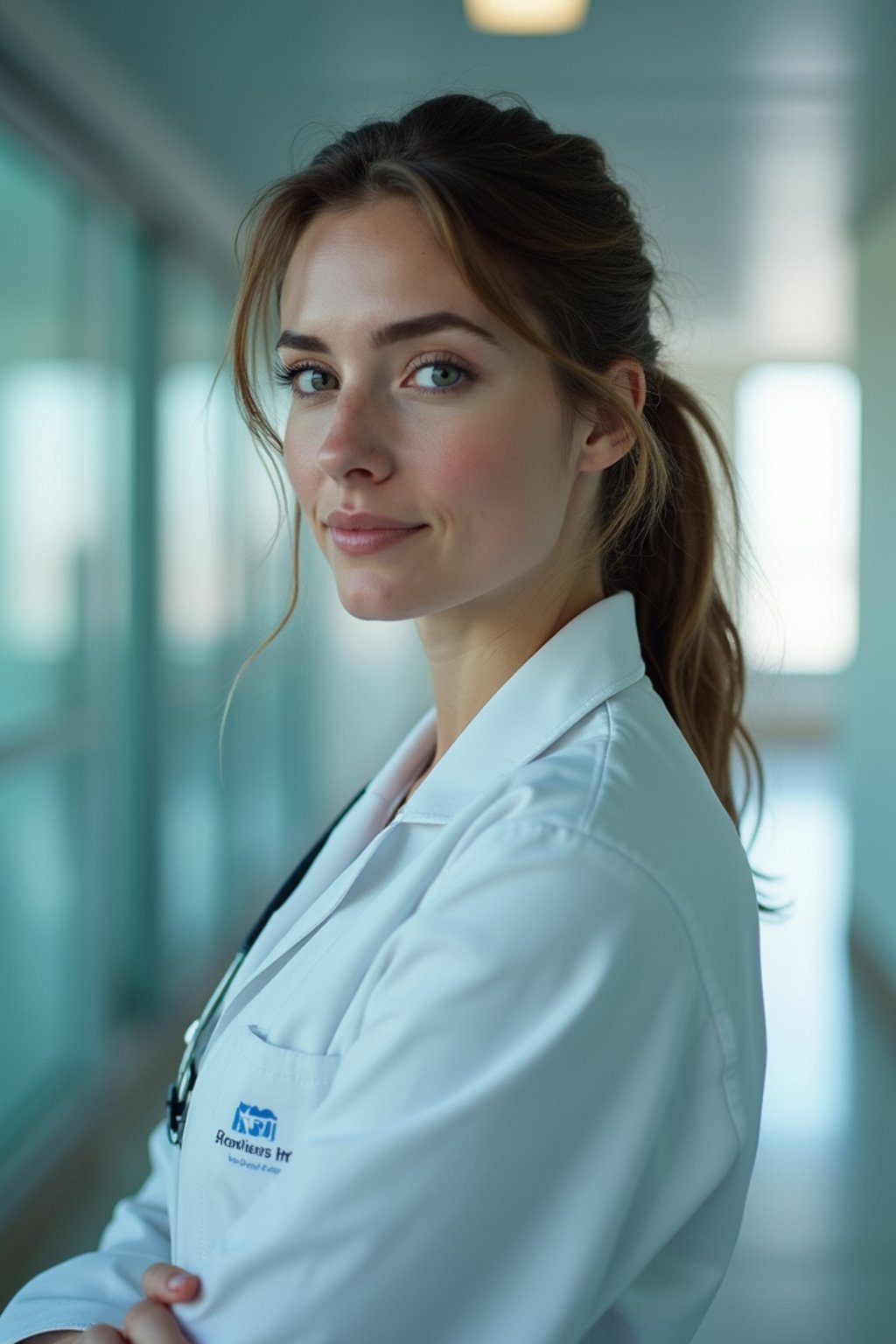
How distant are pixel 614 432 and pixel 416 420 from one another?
0.25 metres

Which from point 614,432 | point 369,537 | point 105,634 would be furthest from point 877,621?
point 369,537

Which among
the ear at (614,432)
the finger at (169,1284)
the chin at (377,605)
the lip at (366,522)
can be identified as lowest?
the finger at (169,1284)

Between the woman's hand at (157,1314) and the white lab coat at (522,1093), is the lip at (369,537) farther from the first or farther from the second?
the woman's hand at (157,1314)

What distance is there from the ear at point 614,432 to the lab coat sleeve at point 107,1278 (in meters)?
0.85

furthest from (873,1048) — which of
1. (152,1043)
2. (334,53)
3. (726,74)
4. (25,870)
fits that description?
(334,53)

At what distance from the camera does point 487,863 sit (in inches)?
34.9

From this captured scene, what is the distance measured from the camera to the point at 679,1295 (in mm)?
1028

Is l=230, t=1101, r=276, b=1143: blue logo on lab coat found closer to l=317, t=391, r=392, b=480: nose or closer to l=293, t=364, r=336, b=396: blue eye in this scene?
l=317, t=391, r=392, b=480: nose

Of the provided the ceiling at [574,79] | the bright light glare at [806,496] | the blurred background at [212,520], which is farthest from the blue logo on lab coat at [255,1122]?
the bright light glare at [806,496]

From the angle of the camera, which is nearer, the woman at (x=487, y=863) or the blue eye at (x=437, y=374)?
the woman at (x=487, y=863)

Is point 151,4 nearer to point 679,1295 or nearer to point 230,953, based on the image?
point 679,1295

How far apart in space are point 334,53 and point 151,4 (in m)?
0.55

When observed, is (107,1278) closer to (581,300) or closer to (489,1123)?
(489,1123)

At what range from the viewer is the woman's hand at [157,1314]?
91 cm
